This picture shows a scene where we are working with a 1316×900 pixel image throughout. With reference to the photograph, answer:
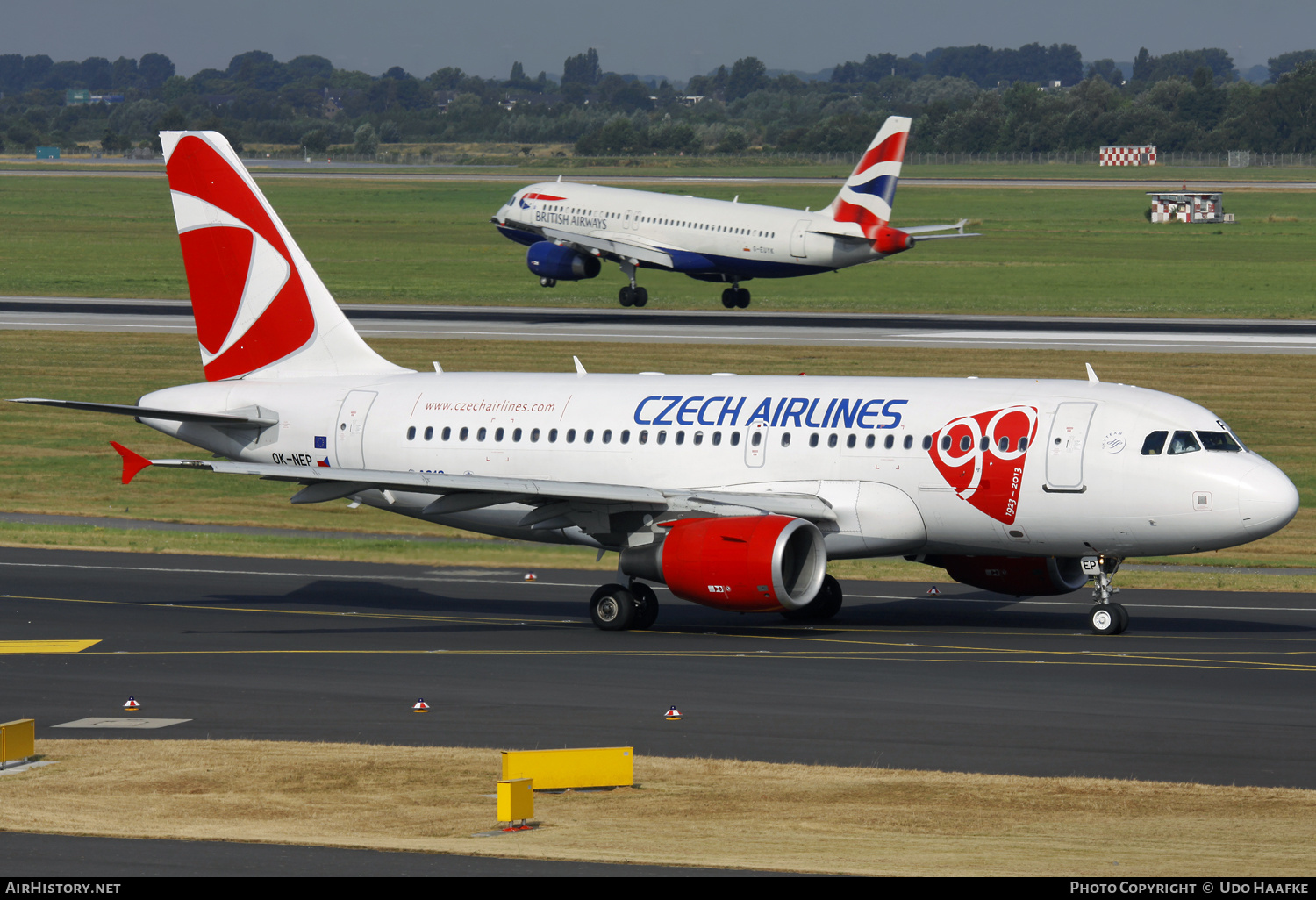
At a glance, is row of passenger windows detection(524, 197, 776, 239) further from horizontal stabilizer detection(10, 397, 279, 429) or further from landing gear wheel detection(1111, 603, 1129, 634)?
landing gear wheel detection(1111, 603, 1129, 634)

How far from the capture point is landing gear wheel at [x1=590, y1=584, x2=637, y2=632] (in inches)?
1324

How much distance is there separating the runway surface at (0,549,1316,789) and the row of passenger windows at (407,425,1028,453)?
140 inches

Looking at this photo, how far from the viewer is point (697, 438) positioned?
113 feet

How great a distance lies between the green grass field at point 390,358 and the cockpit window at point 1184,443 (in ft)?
30.6

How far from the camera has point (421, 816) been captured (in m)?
19.8

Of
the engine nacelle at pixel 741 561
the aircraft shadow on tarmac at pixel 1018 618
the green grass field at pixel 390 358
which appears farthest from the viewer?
the green grass field at pixel 390 358

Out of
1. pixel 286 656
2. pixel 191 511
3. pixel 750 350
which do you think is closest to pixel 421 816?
pixel 286 656

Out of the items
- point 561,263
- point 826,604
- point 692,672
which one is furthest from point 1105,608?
point 561,263

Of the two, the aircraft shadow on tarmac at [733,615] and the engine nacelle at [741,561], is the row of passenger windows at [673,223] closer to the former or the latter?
the aircraft shadow on tarmac at [733,615]

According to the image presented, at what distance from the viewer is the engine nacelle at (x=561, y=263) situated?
9800 cm

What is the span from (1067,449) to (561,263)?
6849 cm

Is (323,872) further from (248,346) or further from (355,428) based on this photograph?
(248,346)

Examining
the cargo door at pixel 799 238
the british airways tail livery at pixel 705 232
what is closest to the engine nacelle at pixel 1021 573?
the british airways tail livery at pixel 705 232

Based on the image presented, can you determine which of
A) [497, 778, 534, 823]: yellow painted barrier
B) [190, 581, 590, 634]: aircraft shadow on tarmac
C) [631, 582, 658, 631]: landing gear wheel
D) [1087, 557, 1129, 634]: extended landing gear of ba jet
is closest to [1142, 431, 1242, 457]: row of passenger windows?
[1087, 557, 1129, 634]: extended landing gear of ba jet
